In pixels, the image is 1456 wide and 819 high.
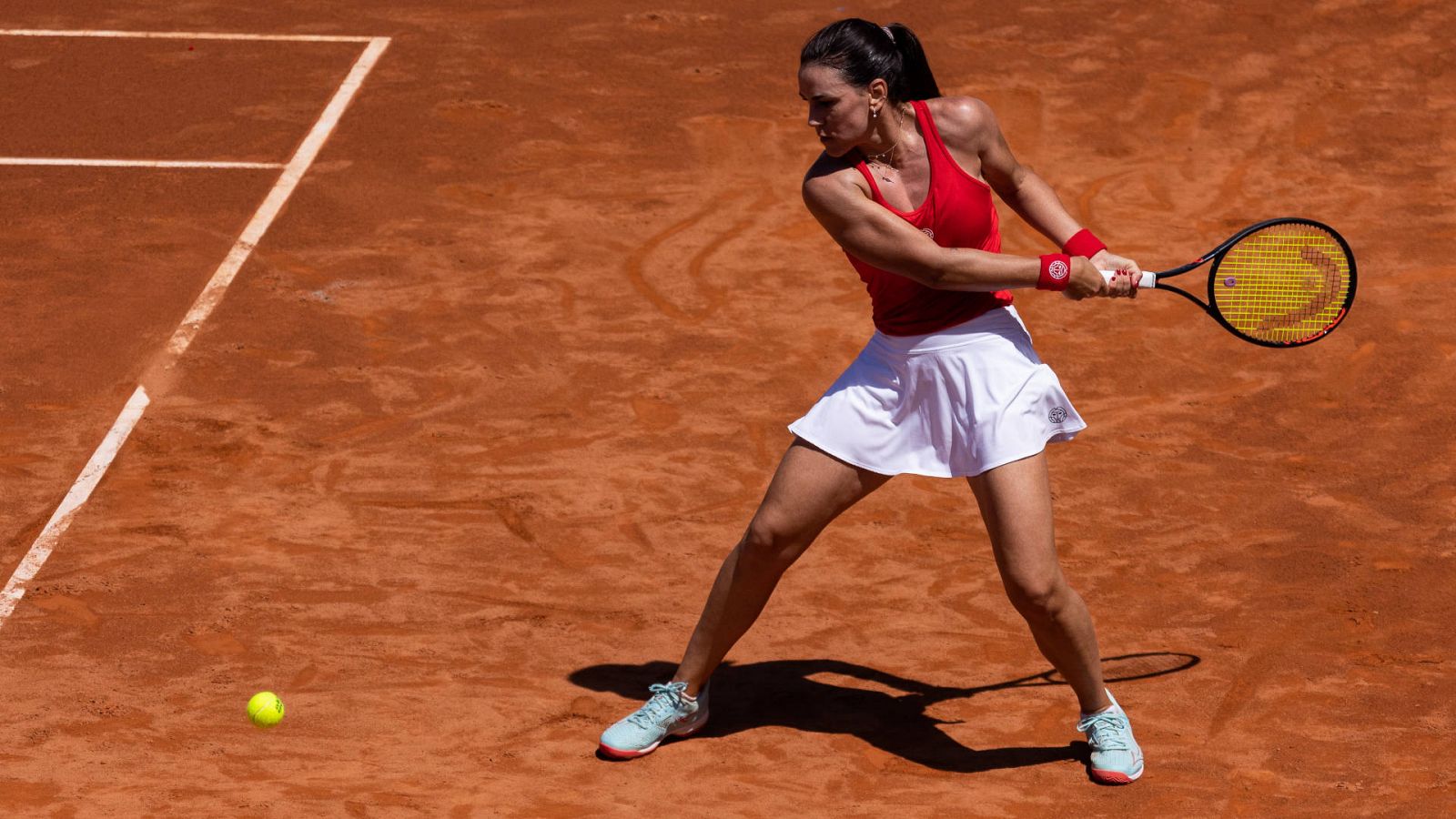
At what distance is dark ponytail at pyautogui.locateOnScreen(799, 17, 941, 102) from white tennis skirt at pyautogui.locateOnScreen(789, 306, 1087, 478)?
70cm

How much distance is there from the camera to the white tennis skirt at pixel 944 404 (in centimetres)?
504

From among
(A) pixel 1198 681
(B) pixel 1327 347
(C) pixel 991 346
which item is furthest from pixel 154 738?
(B) pixel 1327 347

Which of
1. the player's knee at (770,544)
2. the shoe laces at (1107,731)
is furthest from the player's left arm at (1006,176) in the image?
the shoe laces at (1107,731)

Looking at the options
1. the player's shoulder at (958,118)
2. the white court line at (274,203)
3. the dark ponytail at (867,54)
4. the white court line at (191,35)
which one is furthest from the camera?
the white court line at (191,35)

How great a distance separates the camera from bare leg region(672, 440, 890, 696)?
16.9ft

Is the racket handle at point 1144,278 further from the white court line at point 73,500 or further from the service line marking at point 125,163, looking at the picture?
the service line marking at point 125,163

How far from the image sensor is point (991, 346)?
5.09 metres

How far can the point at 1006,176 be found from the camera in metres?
5.17

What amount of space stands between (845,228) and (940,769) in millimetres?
1673

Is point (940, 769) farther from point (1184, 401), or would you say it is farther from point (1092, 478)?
point (1184, 401)

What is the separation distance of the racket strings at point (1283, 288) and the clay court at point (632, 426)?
1.13 meters

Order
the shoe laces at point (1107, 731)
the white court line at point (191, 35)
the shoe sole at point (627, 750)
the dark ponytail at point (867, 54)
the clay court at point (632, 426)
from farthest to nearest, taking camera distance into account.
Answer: the white court line at point (191, 35) < the clay court at point (632, 426) < the shoe sole at point (627, 750) < the shoe laces at point (1107, 731) < the dark ponytail at point (867, 54)

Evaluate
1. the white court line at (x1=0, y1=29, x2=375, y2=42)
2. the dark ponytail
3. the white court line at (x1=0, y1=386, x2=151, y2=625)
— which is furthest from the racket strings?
the white court line at (x1=0, y1=29, x2=375, y2=42)

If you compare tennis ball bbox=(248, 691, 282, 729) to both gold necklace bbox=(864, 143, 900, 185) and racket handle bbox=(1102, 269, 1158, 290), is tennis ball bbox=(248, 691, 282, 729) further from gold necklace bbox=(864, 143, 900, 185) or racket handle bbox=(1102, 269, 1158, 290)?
racket handle bbox=(1102, 269, 1158, 290)
